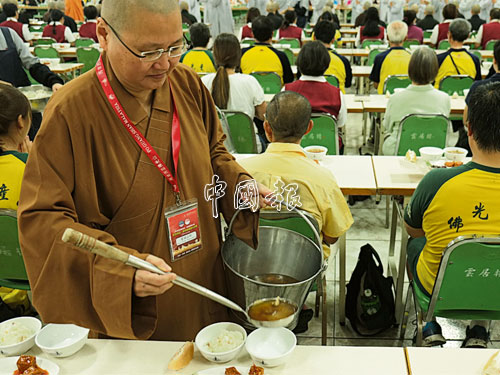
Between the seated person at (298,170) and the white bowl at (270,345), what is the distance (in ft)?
2.03

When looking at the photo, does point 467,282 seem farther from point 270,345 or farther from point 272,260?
point 270,345

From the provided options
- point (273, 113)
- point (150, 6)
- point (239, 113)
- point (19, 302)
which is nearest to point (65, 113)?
point (150, 6)

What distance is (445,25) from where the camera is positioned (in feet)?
24.1

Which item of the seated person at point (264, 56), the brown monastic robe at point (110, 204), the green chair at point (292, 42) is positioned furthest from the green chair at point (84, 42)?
the brown monastic robe at point (110, 204)

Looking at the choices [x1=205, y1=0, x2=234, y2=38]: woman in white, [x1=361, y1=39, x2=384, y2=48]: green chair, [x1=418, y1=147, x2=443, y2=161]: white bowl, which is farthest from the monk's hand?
[x1=205, y1=0, x2=234, y2=38]: woman in white

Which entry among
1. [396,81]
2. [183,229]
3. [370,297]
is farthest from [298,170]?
[396,81]

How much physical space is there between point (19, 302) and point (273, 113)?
154cm

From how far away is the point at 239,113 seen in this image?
318 cm

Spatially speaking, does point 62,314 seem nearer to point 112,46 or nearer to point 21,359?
point 21,359

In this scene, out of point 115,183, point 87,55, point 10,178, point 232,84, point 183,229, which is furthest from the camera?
point 87,55

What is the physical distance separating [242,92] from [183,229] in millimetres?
2302

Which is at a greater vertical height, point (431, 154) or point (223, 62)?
point (223, 62)

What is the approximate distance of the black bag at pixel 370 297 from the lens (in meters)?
2.42

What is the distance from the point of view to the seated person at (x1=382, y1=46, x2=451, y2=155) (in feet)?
10.7
